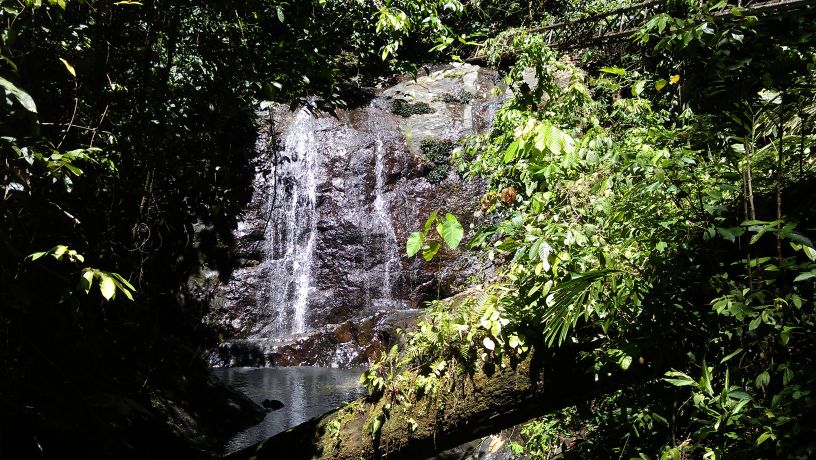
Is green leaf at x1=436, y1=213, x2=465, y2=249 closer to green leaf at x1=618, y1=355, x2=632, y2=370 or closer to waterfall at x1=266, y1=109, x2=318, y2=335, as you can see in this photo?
green leaf at x1=618, y1=355, x2=632, y2=370

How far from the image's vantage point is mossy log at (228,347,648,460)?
2535 millimetres

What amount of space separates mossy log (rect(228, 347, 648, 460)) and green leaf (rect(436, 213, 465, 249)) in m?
1.05

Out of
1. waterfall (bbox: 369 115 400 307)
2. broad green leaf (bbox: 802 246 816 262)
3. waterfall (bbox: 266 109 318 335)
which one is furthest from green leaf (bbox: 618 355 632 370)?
waterfall (bbox: 266 109 318 335)

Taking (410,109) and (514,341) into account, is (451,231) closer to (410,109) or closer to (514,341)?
(514,341)

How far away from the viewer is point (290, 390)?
29.5ft

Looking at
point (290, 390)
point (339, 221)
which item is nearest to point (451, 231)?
point (290, 390)

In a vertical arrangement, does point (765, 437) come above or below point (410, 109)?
below

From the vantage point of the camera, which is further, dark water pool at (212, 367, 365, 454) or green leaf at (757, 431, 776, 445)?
dark water pool at (212, 367, 365, 454)

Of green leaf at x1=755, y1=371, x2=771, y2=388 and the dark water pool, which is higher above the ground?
green leaf at x1=755, y1=371, x2=771, y2=388

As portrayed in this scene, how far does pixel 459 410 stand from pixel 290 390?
274 inches

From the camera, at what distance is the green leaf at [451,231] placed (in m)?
1.76

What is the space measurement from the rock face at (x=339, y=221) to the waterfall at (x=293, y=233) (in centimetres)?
2

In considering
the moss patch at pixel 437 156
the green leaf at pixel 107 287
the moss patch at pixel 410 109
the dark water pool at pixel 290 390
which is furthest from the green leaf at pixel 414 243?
the moss patch at pixel 410 109

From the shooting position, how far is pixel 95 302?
127 inches
